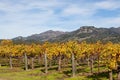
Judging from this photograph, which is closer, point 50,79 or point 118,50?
point 118,50

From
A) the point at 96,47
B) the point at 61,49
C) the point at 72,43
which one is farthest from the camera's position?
the point at 61,49

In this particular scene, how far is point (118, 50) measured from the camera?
63562 millimetres

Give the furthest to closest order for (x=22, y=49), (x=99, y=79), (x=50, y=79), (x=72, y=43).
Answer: (x=22, y=49) < (x=72, y=43) < (x=50, y=79) < (x=99, y=79)

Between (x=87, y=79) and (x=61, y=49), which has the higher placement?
(x=61, y=49)

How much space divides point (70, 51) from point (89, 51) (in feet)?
32.6

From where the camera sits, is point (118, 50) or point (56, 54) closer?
point (118, 50)

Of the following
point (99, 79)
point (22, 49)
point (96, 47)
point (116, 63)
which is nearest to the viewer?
point (116, 63)

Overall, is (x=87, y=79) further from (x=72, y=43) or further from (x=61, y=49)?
(x=61, y=49)

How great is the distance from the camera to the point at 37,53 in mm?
117062

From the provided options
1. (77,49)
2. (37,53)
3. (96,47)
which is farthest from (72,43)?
(37,53)

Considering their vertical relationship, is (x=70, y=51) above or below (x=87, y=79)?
above

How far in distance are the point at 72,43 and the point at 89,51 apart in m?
10.6

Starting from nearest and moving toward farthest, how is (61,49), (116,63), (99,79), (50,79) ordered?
(116,63)
(99,79)
(50,79)
(61,49)

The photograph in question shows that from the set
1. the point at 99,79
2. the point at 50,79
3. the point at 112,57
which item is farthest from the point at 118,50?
the point at 50,79
